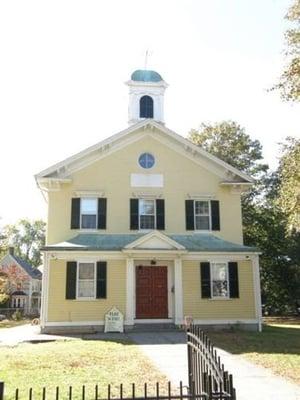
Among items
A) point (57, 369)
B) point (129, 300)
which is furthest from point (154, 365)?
point (129, 300)

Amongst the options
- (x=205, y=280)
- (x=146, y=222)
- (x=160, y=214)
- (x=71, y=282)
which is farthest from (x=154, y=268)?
(x=71, y=282)

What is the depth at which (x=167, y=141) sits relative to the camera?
73.3 feet

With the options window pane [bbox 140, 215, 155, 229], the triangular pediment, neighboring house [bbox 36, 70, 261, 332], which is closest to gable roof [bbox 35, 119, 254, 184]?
neighboring house [bbox 36, 70, 261, 332]

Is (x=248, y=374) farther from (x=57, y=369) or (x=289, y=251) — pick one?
(x=289, y=251)


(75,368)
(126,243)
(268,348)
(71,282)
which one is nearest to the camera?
(75,368)

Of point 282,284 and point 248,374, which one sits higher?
point 282,284

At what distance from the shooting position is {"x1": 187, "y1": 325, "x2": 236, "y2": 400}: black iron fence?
13.8 ft

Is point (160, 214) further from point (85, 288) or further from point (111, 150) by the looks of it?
point (85, 288)

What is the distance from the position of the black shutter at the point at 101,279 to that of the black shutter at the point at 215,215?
5.62 meters

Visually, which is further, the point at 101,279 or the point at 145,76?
the point at 145,76

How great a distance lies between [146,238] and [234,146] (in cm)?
1824

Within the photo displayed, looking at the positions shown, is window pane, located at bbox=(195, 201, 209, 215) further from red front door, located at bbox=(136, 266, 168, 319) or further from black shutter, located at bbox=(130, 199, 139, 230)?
red front door, located at bbox=(136, 266, 168, 319)

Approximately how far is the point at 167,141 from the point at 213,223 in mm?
4508

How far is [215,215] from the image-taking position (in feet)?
71.4
